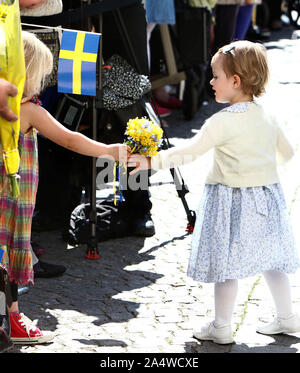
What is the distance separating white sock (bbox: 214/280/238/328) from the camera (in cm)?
422

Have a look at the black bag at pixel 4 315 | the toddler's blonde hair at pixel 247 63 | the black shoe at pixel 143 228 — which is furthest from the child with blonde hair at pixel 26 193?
the black shoe at pixel 143 228

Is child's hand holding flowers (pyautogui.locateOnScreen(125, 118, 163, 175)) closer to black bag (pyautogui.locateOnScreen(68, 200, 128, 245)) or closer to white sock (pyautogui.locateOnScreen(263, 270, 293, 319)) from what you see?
white sock (pyautogui.locateOnScreen(263, 270, 293, 319))

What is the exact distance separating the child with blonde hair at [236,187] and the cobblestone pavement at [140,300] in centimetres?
28

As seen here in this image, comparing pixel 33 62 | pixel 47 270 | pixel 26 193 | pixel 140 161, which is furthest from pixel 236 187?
pixel 47 270

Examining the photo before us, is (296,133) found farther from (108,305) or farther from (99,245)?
(108,305)

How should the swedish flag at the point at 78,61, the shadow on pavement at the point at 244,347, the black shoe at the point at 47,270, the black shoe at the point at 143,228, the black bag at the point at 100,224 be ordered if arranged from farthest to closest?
the black shoe at the point at 143,228 → the black bag at the point at 100,224 → the black shoe at the point at 47,270 → the swedish flag at the point at 78,61 → the shadow on pavement at the point at 244,347

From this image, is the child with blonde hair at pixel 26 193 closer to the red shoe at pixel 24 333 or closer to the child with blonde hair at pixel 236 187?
the red shoe at pixel 24 333

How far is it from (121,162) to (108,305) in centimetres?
96

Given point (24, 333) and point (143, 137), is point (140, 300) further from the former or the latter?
point (143, 137)

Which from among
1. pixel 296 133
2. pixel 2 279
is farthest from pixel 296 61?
pixel 2 279

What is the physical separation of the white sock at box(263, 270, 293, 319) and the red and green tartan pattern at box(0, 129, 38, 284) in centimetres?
119

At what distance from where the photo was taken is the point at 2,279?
394 centimetres

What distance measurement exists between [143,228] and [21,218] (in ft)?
6.18

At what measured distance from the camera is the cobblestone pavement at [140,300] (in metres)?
4.29
